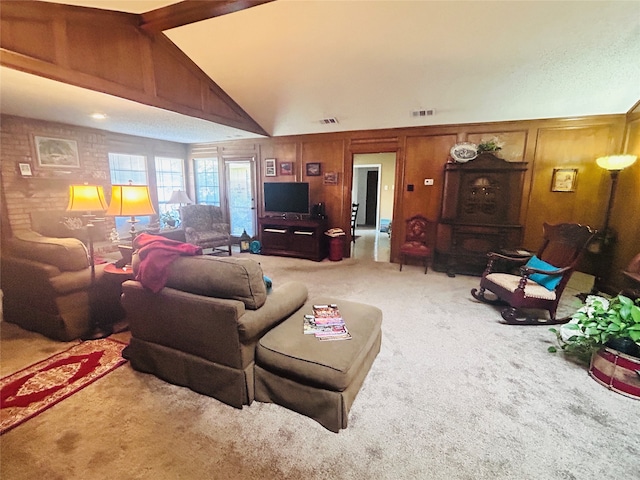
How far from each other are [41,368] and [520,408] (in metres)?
3.26

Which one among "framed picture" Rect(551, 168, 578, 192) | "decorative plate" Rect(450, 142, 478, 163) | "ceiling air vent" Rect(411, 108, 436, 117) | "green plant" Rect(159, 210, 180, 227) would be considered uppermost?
"ceiling air vent" Rect(411, 108, 436, 117)

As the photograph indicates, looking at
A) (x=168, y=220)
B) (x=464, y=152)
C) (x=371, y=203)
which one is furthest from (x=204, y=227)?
(x=371, y=203)

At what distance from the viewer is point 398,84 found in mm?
3564

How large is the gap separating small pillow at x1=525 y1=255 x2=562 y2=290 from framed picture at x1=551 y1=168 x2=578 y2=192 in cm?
180

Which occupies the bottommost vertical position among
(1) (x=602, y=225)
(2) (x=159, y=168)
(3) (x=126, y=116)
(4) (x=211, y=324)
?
(4) (x=211, y=324)

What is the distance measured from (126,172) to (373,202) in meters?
7.15

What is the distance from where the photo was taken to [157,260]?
179cm

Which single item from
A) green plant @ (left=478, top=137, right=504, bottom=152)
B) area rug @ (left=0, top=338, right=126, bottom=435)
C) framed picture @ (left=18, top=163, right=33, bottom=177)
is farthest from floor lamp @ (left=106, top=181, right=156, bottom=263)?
green plant @ (left=478, top=137, right=504, bottom=152)

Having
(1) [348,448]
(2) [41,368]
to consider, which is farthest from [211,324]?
(2) [41,368]

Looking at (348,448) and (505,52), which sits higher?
(505,52)

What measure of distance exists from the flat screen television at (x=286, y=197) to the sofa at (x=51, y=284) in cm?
338

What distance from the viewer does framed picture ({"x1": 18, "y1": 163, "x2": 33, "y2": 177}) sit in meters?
3.84

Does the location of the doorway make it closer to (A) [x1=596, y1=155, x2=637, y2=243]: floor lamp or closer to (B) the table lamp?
(A) [x1=596, y1=155, x2=637, y2=243]: floor lamp

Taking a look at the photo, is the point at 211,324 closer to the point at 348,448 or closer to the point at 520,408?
the point at 348,448
